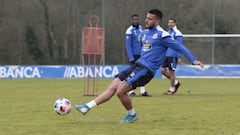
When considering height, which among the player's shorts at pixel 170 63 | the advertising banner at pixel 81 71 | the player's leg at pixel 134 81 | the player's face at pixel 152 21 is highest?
the player's face at pixel 152 21

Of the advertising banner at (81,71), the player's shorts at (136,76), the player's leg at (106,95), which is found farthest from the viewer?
the advertising banner at (81,71)

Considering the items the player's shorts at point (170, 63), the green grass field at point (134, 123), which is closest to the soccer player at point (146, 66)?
the green grass field at point (134, 123)

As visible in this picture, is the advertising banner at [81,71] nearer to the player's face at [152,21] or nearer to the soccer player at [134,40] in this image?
the soccer player at [134,40]

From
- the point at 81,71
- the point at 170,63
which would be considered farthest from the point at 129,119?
the point at 81,71

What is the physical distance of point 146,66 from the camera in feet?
30.7

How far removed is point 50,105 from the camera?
12.8m

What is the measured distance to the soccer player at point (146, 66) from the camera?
9336 mm

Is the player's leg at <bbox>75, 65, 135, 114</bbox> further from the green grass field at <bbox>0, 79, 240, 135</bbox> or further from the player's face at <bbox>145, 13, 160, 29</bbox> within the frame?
the player's face at <bbox>145, 13, 160, 29</bbox>

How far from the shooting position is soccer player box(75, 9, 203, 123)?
934cm

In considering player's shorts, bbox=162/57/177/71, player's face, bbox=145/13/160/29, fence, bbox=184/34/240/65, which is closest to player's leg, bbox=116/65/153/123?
player's face, bbox=145/13/160/29

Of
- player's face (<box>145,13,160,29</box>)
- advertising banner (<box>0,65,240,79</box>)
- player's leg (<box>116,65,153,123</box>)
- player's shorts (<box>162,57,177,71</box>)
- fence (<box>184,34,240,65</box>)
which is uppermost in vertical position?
player's face (<box>145,13,160,29</box>)

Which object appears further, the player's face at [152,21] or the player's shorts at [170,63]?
the player's shorts at [170,63]

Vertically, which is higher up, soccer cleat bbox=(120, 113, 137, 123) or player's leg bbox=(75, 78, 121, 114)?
player's leg bbox=(75, 78, 121, 114)

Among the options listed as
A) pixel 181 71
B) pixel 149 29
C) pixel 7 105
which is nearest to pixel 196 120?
pixel 149 29
